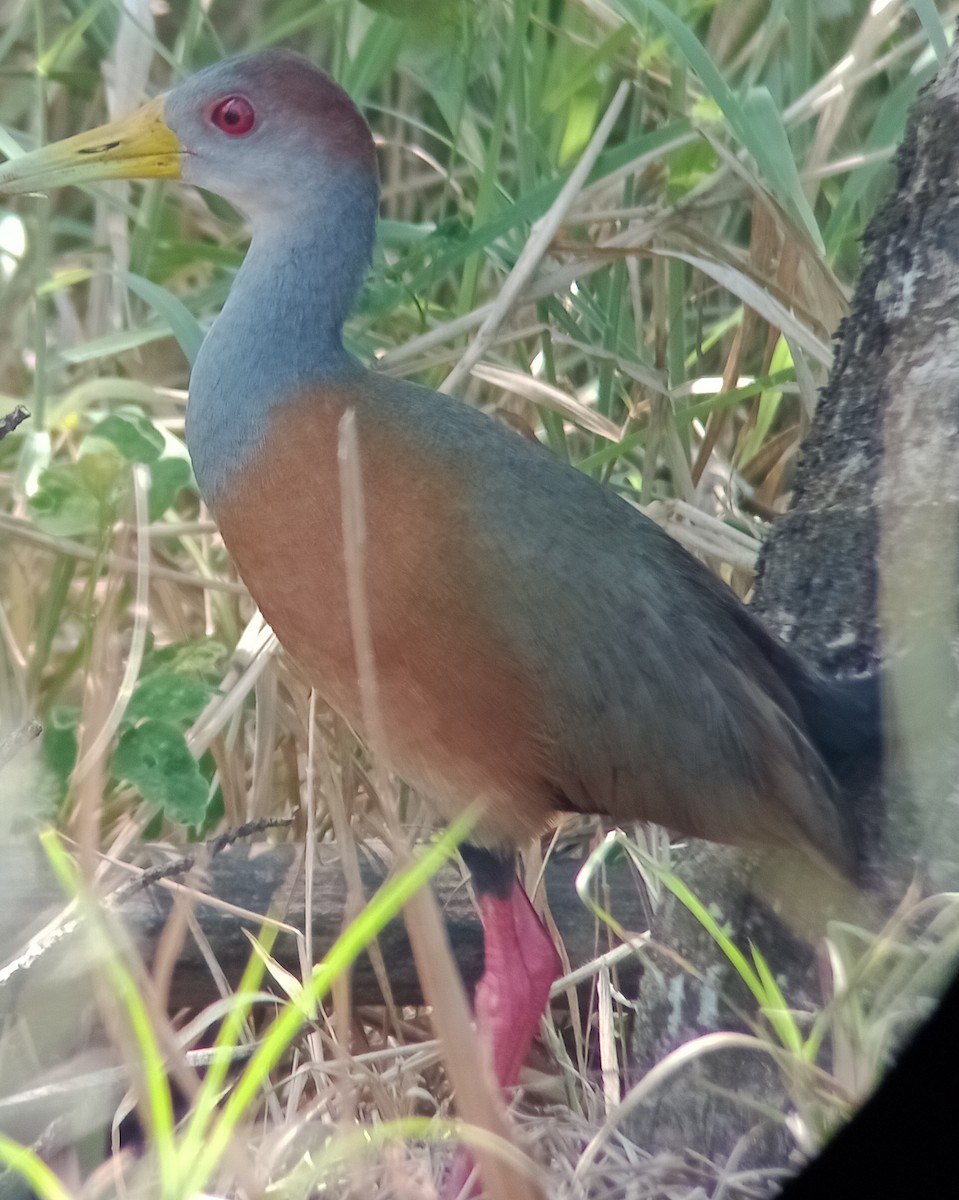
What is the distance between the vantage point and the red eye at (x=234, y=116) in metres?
1.81

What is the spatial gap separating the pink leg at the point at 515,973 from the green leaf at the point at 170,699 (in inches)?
17.8

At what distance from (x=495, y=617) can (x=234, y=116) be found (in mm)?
781

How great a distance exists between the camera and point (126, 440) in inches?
72.0

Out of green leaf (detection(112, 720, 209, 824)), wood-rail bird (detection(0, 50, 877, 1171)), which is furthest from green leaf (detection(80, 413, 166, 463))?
green leaf (detection(112, 720, 209, 824))

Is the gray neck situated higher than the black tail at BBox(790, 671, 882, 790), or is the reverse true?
the gray neck

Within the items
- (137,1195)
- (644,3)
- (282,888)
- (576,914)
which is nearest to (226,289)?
(644,3)

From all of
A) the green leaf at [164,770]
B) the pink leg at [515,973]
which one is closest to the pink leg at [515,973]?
the pink leg at [515,973]

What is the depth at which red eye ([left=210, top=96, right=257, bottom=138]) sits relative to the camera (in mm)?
1814

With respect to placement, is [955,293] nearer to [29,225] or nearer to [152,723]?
[152,723]

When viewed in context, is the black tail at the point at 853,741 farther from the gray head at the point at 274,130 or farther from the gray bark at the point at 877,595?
the gray head at the point at 274,130

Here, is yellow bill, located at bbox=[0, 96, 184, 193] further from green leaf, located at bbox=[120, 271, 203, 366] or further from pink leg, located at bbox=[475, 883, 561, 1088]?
pink leg, located at bbox=[475, 883, 561, 1088]

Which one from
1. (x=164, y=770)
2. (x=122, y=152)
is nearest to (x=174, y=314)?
(x=122, y=152)

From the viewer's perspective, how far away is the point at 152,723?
174cm

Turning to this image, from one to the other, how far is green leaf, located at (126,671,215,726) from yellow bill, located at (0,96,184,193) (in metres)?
0.68
